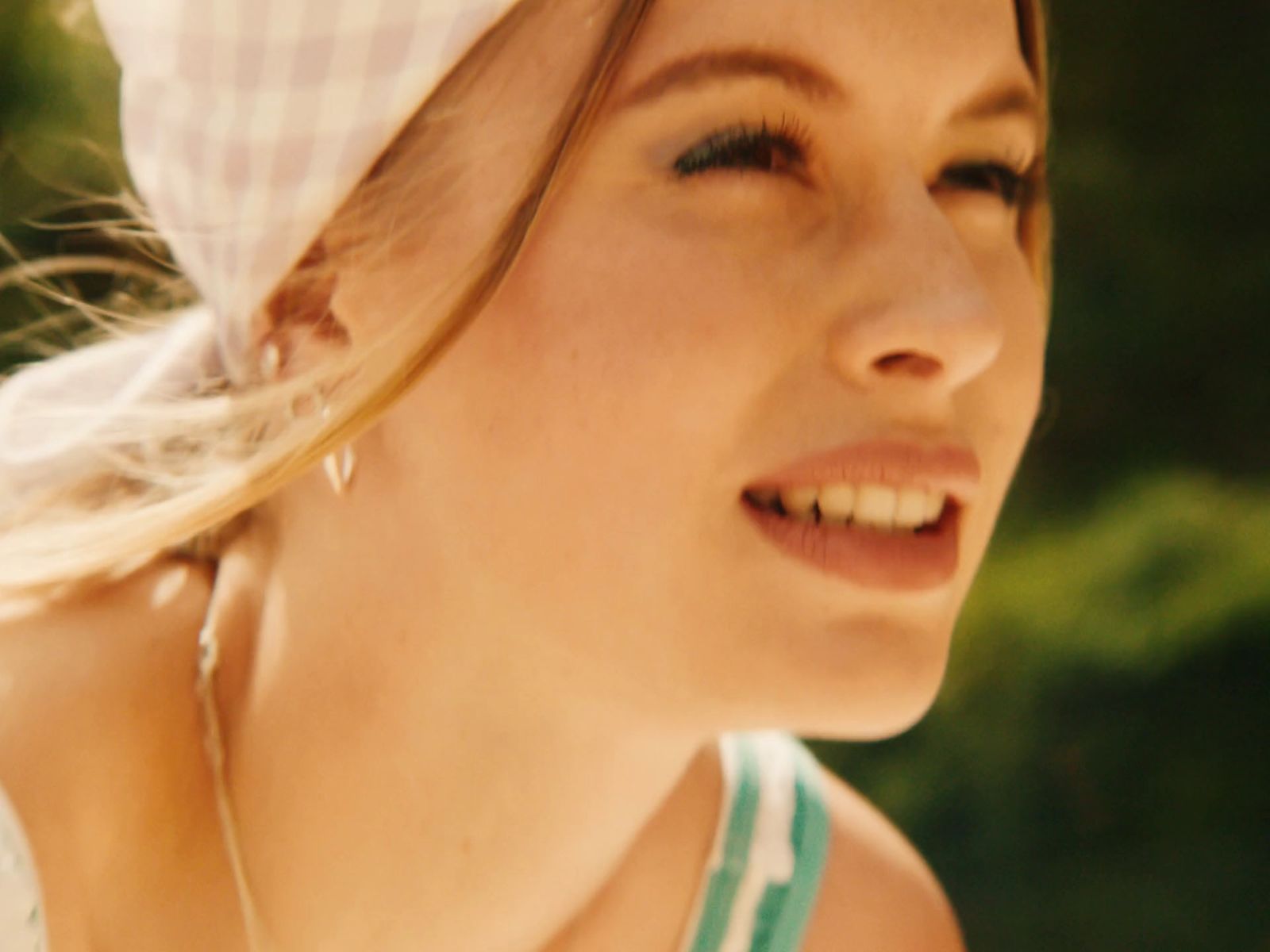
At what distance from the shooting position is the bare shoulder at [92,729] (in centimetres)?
82

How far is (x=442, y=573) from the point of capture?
2.79ft

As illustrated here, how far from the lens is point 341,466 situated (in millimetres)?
900

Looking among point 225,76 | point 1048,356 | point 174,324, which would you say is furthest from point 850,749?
point 225,76

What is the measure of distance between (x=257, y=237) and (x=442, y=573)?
0.23 metres

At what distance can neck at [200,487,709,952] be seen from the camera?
871 mm

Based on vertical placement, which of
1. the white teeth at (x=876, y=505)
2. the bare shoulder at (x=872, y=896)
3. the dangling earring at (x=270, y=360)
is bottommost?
the bare shoulder at (x=872, y=896)

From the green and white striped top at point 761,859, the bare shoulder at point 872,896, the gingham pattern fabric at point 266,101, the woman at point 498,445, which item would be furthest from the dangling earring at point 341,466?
the bare shoulder at point 872,896

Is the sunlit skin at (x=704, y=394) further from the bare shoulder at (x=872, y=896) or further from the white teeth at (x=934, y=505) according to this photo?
the bare shoulder at (x=872, y=896)

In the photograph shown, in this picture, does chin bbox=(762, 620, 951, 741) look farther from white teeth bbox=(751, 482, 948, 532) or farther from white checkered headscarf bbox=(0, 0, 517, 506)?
white checkered headscarf bbox=(0, 0, 517, 506)

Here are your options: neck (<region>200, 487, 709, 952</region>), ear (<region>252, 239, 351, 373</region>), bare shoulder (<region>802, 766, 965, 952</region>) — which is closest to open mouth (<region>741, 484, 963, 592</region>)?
neck (<region>200, 487, 709, 952</region>)

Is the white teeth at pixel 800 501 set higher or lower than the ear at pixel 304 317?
lower

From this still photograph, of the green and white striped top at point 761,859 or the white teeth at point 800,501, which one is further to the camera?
the green and white striped top at point 761,859

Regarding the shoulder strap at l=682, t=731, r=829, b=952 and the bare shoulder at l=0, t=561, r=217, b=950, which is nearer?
the bare shoulder at l=0, t=561, r=217, b=950

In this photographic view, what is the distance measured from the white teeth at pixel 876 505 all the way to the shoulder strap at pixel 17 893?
51 cm
